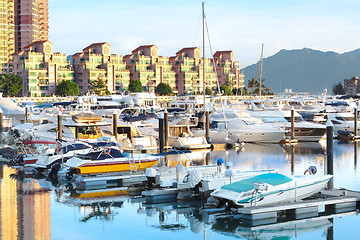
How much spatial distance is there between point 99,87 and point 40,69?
37.8 ft

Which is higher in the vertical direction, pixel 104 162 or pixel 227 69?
pixel 227 69

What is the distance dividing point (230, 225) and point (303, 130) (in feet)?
97.4

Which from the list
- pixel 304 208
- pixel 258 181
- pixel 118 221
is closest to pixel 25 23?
pixel 118 221

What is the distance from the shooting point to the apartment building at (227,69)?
14025 cm

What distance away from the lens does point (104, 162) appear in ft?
81.6

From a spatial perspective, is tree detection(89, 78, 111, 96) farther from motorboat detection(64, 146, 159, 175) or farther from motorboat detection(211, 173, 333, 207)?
motorboat detection(211, 173, 333, 207)

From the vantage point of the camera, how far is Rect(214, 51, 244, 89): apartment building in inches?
5522

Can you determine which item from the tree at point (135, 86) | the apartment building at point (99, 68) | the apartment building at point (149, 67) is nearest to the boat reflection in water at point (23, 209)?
Result: the tree at point (135, 86)

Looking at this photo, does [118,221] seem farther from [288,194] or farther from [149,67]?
[149,67]

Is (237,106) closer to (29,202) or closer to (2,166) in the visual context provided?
(2,166)

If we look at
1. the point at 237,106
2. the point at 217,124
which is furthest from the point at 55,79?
the point at 217,124

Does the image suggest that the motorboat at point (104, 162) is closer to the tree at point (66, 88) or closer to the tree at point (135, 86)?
the tree at point (66, 88)

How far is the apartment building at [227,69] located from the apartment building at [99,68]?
31.3m

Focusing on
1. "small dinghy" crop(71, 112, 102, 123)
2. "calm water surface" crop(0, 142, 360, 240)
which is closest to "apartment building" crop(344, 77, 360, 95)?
"small dinghy" crop(71, 112, 102, 123)
